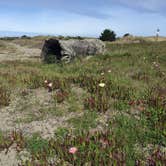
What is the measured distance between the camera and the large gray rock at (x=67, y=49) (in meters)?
20.2

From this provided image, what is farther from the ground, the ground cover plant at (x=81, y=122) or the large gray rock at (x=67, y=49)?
the large gray rock at (x=67, y=49)

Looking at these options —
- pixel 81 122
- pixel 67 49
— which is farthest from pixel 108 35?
pixel 81 122

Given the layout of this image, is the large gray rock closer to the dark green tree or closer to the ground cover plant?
the ground cover plant

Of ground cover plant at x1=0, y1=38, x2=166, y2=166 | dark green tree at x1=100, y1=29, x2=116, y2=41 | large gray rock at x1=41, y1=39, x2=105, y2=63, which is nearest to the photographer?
ground cover plant at x1=0, y1=38, x2=166, y2=166

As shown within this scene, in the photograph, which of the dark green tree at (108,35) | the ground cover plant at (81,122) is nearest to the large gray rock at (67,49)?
the ground cover plant at (81,122)

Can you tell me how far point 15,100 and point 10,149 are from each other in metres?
3.16

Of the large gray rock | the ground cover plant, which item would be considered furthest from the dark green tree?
the ground cover plant

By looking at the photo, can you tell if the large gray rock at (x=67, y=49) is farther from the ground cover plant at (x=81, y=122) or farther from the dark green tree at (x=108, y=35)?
the dark green tree at (x=108, y=35)

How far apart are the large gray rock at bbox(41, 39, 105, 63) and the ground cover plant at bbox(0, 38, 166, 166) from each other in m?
7.28

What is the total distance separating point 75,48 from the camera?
21438 mm

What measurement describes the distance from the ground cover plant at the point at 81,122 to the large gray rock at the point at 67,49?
7284 millimetres

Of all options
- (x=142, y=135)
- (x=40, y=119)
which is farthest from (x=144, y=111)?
(x=40, y=119)

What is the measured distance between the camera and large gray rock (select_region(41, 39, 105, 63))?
20.2 meters

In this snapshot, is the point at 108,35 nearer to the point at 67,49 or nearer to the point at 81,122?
the point at 67,49
